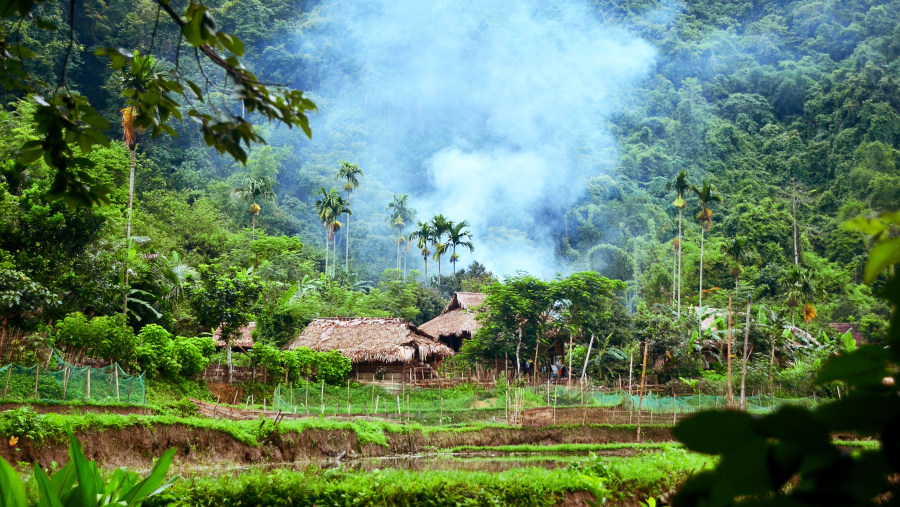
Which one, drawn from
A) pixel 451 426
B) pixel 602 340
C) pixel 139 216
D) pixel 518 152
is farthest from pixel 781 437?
pixel 518 152

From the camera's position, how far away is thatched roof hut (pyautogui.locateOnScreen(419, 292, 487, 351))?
37531 millimetres

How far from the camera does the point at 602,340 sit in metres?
31.2

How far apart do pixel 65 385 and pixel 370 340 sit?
55.6 ft

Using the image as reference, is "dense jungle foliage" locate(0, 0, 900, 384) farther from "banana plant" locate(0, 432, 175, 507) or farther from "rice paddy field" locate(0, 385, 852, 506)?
"banana plant" locate(0, 432, 175, 507)

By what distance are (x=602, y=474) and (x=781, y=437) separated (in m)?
8.42

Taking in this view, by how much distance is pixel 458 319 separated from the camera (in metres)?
38.4

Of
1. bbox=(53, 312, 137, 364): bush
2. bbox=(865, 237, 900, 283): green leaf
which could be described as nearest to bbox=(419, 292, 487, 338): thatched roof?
bbox=(53, 312, 137, 364): bush

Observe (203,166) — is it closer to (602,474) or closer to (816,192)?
(816,192)

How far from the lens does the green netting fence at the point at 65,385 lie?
45.9ft

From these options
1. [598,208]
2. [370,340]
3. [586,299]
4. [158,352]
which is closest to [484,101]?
[598,208]

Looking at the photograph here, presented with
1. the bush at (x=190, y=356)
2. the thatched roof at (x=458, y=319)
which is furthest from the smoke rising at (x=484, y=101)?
the bush at (x=190, y=356)

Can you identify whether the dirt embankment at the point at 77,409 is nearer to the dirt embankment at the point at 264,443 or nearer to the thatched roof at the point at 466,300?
the dirt embankment at the point at 264,443

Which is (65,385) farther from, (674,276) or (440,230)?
(440,230)

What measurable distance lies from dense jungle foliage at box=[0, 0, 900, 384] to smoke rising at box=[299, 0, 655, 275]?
2.80m
